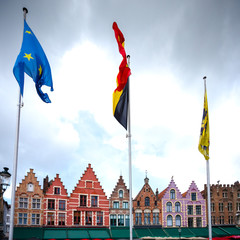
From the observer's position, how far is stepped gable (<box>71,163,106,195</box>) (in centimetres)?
4675

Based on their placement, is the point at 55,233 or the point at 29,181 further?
the point at 29,181

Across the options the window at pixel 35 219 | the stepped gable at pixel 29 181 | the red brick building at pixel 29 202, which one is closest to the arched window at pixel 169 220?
the red brick building at pixel 29 202

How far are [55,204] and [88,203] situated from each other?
193 inches

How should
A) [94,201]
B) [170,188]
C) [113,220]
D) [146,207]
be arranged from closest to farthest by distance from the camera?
[94,201], [113,220], [146,207], [170,188]

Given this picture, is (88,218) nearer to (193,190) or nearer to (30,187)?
(30,187)

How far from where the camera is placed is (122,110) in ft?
61.7

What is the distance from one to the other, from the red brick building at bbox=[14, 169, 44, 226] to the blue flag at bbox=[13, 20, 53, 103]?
97.5 feet

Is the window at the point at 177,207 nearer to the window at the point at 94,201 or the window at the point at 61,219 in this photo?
the window at the point at 94,201

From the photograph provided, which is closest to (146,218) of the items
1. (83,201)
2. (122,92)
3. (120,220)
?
(120,220)

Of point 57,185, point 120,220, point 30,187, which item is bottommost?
point 120,220

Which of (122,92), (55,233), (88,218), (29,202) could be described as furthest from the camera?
(88,218)

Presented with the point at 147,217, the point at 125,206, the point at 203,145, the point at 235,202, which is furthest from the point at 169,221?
the point at 203,145

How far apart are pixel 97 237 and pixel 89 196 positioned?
20.3 feet

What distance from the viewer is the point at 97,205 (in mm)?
47125
